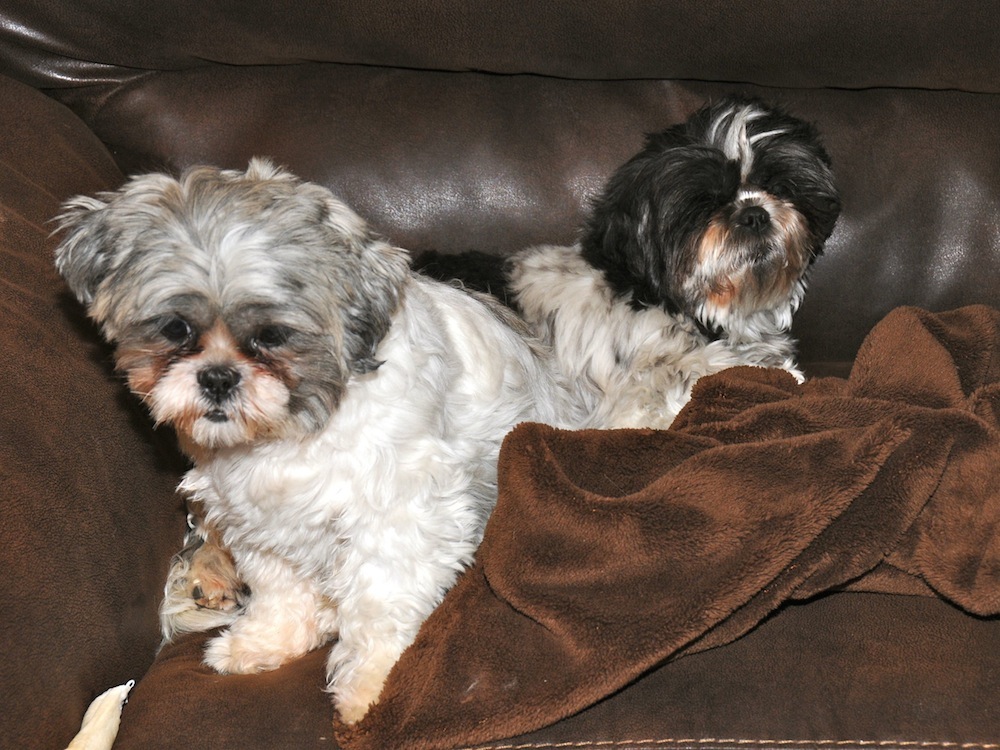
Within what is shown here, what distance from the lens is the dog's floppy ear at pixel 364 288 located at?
239 cm

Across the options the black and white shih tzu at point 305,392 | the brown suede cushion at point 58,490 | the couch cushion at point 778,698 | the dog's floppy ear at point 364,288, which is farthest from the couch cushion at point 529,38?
the couch cushion at point 778,698

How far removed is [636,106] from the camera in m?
3.77

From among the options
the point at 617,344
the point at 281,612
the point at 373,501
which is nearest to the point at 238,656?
the point at 281,612

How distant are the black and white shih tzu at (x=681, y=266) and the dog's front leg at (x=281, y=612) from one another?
1.12 m

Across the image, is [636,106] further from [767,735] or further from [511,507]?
[767,735]

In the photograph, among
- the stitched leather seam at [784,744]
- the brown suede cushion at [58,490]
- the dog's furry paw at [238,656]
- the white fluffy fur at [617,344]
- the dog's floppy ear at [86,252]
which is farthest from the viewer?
the white fluffy fur at [617,344]

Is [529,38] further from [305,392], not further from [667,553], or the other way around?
[667,553]

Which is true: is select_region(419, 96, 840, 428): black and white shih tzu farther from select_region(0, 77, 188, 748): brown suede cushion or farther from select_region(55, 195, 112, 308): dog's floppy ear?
select_region(55, 195, 112, 308): dog's floppy ear

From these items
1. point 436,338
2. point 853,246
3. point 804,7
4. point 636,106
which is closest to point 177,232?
point 436,338

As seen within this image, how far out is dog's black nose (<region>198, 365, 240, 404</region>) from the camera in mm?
2309

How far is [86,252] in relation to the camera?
2381mm

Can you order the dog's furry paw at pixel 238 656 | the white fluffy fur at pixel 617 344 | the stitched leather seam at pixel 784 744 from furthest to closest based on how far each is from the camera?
the white fluffy fur at pixel 617 344 → the dog's furry paw at pixel 238 656 → the stitched leather seam at pixel 784 744

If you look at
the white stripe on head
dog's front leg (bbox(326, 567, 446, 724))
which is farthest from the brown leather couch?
the white stripe on head

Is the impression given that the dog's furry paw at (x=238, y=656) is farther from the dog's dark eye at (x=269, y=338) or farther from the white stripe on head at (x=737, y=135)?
the white stripe on head at (x=737, y=135)
